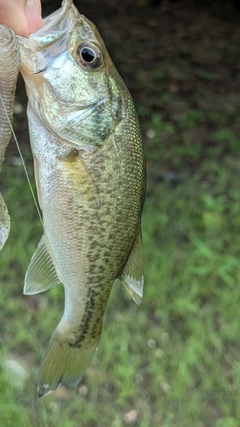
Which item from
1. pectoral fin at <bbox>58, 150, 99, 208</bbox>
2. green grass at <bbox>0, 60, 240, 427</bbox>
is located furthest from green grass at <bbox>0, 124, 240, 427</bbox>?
pectoral fin at <bbox>58, 150, 99, 208</bbox>

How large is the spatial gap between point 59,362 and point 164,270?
151 cm

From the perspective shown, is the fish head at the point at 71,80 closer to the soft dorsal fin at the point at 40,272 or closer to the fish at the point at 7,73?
the fish at the point at 7,73

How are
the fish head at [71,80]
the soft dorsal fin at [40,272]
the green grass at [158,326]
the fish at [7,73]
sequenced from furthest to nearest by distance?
1. the green grass at [158,326]
2. the soft dorsal fin at [40,272]
3. the fish head at [71,80]
4. the fish at [7,73]

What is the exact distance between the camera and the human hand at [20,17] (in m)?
1.38

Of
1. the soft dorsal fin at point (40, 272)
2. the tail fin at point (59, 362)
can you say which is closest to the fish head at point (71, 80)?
the soft dorsal fin at point (40, 272)

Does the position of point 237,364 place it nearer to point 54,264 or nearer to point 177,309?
point 177,309

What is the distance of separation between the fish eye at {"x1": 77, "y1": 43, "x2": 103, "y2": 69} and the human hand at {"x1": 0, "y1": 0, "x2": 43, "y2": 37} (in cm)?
16

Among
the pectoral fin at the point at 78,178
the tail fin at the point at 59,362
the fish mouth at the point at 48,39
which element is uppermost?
the fish mouth at the point at 48,39

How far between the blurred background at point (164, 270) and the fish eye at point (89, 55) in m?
1.81

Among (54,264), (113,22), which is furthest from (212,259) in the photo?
(113,22)

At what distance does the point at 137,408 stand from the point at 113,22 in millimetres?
3410

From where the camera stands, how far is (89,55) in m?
1.39

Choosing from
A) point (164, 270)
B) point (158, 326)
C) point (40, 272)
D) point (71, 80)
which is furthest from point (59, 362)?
point (164, 270)

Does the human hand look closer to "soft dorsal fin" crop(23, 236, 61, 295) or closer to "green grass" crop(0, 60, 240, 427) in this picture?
"soft dorsal fin" crop(23, 236, 61, 295)
